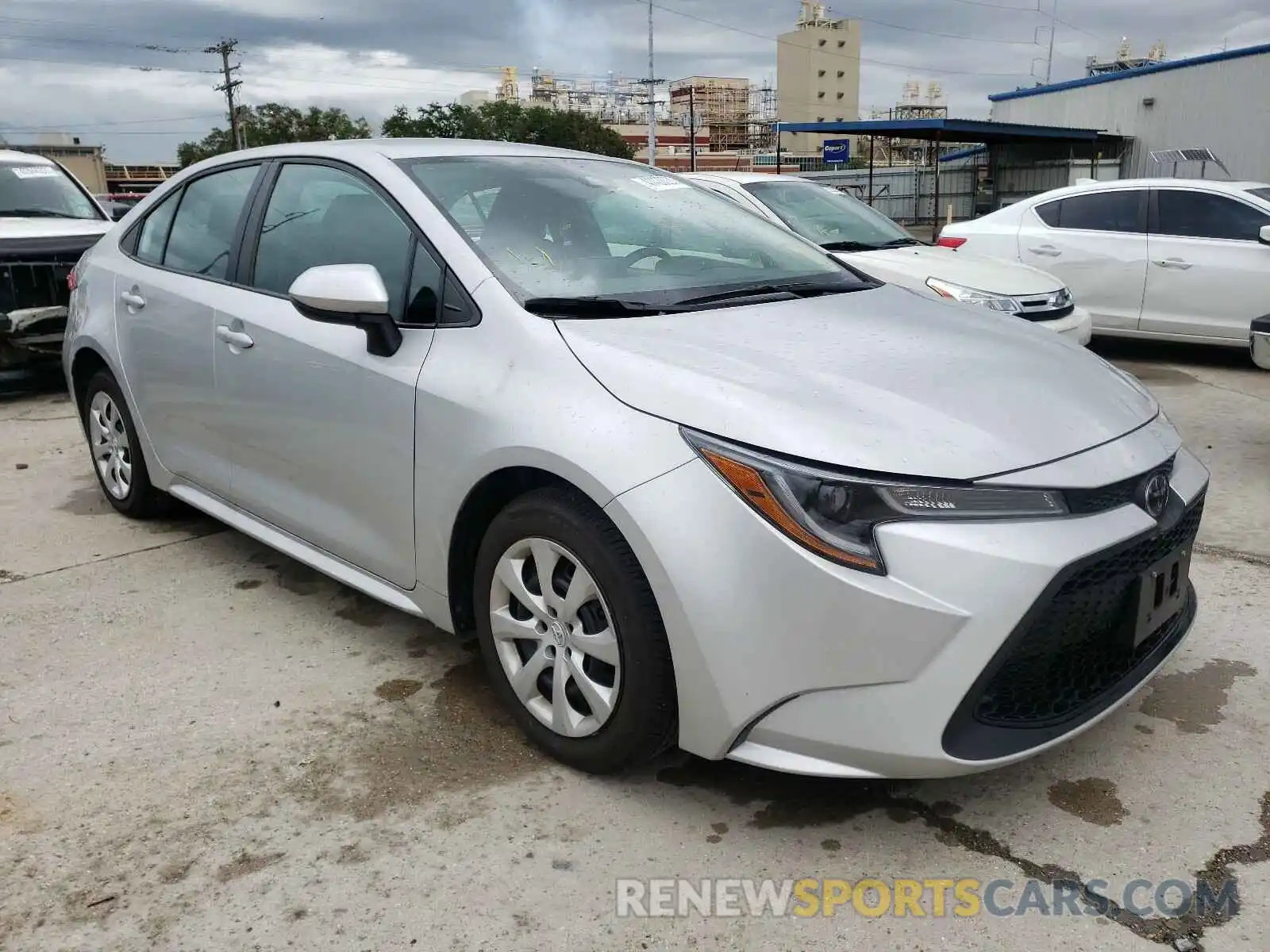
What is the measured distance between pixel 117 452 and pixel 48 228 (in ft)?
13.9

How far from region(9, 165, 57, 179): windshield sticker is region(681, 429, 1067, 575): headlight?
28.3 ft

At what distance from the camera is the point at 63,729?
2.96m

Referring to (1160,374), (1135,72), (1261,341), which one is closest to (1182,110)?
(1135,72)

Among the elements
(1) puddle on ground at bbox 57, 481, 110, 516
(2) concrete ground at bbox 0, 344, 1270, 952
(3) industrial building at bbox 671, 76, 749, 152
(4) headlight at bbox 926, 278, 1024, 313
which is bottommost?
(2) concrete ground at bbox 0, 344, 1270, 952

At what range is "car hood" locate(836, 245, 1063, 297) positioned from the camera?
22.2 feet

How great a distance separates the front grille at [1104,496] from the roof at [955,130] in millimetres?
18939

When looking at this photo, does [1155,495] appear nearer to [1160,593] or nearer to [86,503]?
[1160,593]

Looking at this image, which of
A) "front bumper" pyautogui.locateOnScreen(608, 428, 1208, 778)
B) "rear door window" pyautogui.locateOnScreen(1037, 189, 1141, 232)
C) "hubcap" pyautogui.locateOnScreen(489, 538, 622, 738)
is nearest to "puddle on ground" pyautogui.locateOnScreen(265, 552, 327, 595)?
"hubcap" pyautogui.locateOnScreen(489, 538, 622, 738)

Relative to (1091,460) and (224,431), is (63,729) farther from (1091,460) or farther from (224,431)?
(1091,460)

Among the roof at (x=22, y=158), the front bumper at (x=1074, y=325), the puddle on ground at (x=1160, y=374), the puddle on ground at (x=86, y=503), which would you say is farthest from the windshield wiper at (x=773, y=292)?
the roof at (x=22, y=158)

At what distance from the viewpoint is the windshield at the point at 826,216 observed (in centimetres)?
742

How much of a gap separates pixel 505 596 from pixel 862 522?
1.01m

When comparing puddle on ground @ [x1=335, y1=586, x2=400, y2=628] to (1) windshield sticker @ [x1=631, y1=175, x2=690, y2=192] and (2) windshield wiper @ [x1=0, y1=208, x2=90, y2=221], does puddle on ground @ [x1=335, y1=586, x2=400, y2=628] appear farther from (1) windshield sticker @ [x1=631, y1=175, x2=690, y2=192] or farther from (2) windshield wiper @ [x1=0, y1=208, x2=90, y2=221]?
(2) windshield wiper @ [x1=0, y1=208, x2=90, y2=221]

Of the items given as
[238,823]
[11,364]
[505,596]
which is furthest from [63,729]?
[11,364]
